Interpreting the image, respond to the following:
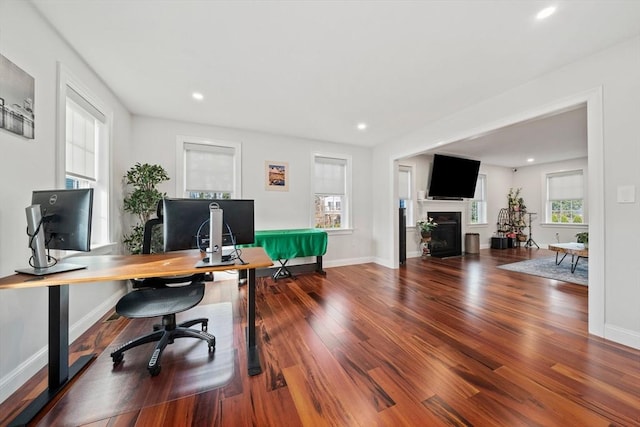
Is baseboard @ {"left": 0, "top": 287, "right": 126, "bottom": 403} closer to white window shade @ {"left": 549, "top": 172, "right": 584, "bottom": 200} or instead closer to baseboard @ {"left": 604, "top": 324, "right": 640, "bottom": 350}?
baseboard @ {"left": 604, "top": 324, "right": 640, "bottom": 350}

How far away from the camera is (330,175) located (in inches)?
191

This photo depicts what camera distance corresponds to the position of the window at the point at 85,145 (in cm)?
197

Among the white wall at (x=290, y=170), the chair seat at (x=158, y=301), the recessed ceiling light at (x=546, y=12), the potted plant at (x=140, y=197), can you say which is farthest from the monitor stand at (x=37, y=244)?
the recessed ceiling light at (x=546, y=12)

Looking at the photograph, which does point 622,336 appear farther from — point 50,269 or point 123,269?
point 50,269

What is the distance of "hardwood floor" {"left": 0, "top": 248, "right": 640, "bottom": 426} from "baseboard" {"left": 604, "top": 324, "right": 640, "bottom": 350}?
87 millimetres

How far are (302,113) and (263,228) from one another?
212 cm

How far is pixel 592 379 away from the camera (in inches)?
62.1

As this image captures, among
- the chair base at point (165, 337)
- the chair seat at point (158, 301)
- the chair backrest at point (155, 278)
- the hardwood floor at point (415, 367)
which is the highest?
the chair backrest at point (155, 278)

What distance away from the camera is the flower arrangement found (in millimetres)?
5609

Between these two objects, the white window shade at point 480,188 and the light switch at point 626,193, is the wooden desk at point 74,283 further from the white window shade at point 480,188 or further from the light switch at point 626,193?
the white window shade at point 480,188

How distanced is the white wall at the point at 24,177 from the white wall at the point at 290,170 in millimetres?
1575

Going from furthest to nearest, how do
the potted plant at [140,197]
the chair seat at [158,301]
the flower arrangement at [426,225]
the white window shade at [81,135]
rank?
1. the flower arrangement at [426,225]
2. the potted plant at [140,197]
3. the white window shade at [81,135]
4. the chair seat at [158,301]

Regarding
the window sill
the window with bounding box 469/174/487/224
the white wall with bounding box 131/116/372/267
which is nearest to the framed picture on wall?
the white wall with bounding box 131/116/372/267

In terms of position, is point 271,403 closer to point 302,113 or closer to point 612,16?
point 302,113
